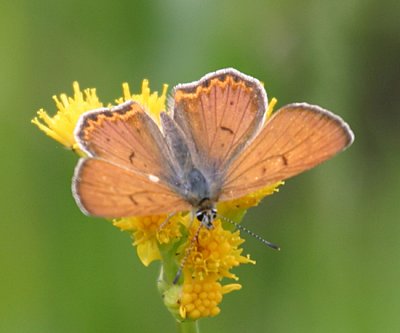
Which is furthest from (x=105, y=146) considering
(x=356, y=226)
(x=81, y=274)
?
(x=356, y=226)

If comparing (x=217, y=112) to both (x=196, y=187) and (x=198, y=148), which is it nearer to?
(x=198, y=148)

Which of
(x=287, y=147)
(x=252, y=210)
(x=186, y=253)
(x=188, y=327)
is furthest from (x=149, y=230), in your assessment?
(x=252, y=210)

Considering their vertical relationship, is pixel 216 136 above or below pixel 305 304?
above

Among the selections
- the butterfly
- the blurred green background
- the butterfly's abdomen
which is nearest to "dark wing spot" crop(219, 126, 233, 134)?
the butterfly

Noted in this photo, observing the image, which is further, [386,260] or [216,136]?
[386,260]

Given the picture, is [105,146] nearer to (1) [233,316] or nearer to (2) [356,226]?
(1) [233,316]

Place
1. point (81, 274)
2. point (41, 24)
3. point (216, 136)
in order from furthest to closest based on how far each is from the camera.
→ point (41, 24) → point (81, 274) → point (216, 136)

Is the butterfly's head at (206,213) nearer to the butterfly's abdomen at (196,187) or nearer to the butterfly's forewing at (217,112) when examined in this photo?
the butterfly's abdomen at (196,187)

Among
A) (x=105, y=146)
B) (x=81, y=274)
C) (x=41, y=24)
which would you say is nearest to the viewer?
(x=105, y=146)
